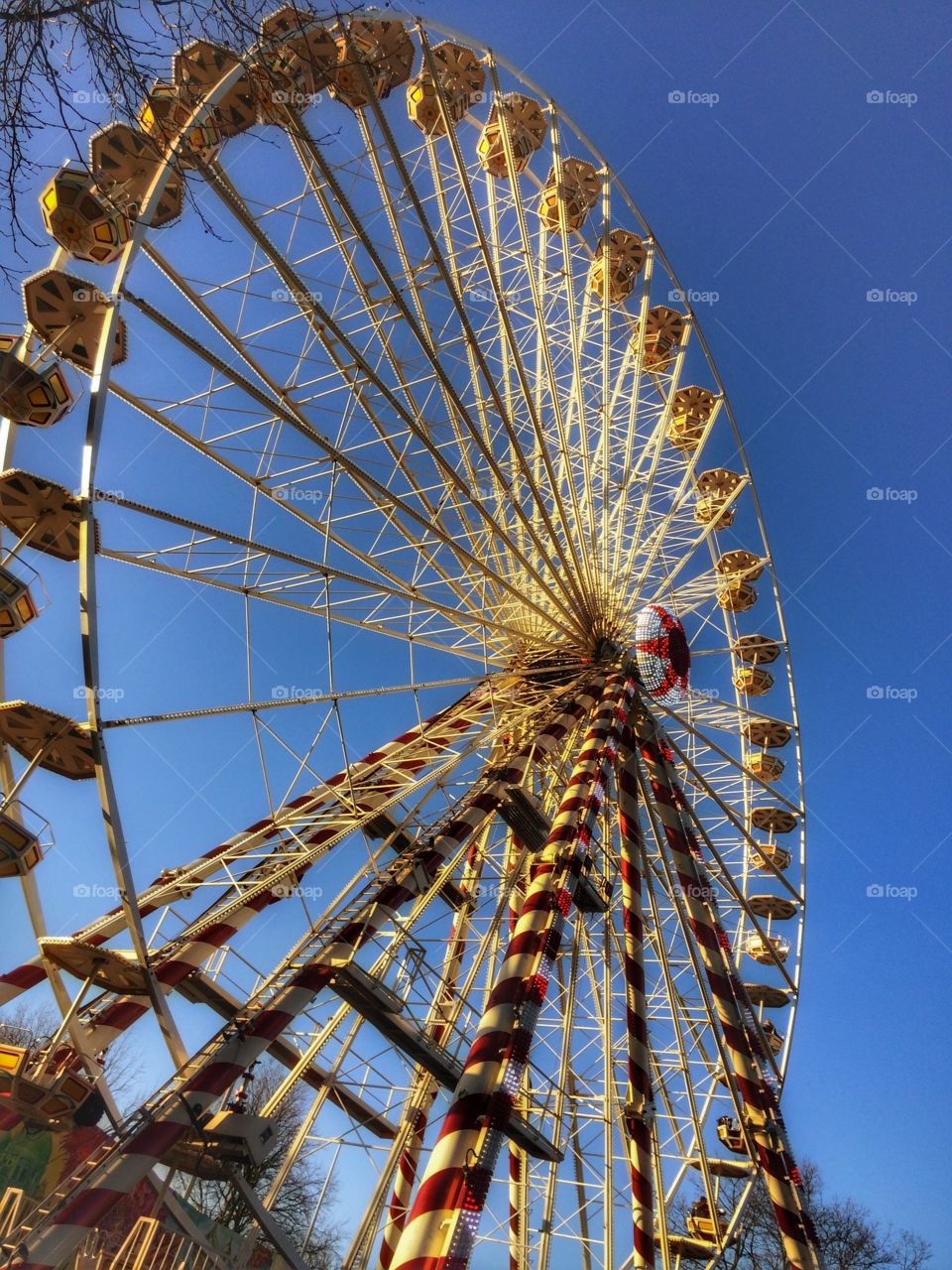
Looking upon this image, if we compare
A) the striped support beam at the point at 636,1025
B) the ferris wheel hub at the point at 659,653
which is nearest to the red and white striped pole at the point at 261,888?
the striped support beam at the point at 636,1025

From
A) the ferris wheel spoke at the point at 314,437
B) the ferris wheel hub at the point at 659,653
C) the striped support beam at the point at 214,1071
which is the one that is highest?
the ferris wheel hub at the point at 659,653

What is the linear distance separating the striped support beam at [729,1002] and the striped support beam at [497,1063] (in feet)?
7.06

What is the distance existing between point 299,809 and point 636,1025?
6.11 meters

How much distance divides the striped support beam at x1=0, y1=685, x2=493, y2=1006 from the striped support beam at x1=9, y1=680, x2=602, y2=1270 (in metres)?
1.47

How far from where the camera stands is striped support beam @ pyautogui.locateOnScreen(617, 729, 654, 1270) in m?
12.3

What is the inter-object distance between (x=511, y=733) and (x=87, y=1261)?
10549 millimetres

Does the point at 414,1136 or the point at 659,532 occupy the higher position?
the point at 659,532

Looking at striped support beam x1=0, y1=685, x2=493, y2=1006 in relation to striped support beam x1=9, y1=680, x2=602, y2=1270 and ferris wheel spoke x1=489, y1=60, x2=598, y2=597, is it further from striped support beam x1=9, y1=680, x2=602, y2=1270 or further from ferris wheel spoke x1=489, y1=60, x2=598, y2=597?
ferris wheel spoke x1=489, y1=60, x2=598, y2=597

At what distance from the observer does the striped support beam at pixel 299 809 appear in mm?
9516

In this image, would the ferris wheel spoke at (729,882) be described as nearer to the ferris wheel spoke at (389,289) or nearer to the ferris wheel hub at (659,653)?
the ferris wheel hub at (659,653)

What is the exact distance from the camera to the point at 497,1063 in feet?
28.7

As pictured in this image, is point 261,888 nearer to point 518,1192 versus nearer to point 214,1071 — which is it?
point 214,1071

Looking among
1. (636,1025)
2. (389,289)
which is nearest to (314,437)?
(389,289)

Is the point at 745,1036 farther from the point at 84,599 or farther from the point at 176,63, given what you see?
the point at 176,63
